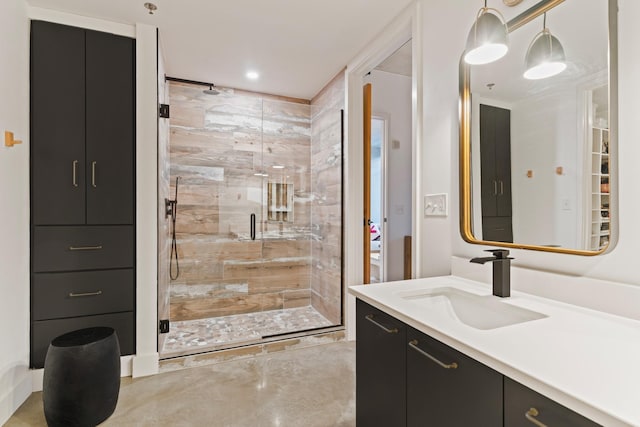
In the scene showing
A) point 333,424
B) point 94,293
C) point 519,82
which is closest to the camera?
point 519,82

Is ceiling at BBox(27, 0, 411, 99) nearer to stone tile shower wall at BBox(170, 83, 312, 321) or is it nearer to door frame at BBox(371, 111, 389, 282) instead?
stone tile shower wall at BBox(170, 83, 312, 321)

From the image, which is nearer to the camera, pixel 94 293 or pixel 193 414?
pixel 193 414

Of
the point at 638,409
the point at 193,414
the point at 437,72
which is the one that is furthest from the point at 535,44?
the point at 193,414

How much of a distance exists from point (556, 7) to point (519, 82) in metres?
0.28

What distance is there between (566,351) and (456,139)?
3.90 feet

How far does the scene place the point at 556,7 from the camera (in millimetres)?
1248

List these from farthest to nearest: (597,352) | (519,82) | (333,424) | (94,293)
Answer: (94,293), (333,424), (519,82), (597,352)

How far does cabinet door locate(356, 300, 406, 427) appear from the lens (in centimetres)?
113

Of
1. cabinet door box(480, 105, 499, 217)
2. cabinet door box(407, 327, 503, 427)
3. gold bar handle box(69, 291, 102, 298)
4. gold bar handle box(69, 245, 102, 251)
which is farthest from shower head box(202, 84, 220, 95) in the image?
cabinet door box(407, 327, 503, 427)

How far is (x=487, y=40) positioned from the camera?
134cm

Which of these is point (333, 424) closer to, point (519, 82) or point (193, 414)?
point (193, 414)

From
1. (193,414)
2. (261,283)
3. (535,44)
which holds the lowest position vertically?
(193,414)

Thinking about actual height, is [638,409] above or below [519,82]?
below

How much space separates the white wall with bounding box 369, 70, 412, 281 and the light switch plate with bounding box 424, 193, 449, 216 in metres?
1.78
